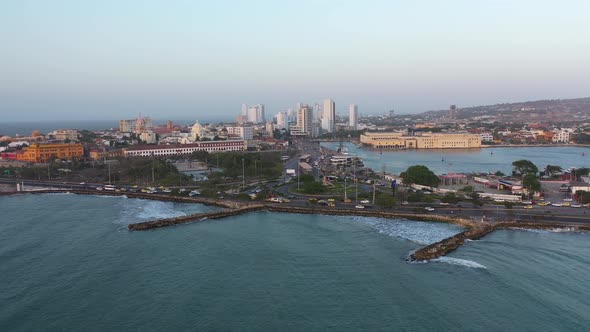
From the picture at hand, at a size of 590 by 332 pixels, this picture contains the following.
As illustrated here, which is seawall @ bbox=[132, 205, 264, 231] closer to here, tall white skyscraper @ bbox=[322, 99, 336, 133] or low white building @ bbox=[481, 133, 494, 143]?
low white building @ bbox=[481, 133, 494, 143]

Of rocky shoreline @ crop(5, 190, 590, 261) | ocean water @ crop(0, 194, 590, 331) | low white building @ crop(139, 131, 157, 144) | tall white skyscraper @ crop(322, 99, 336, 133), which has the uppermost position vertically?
tall white skyscraper @ crop(322, 99, 336, 133)

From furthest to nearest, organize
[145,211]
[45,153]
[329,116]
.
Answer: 1. [329,116]
2. [45,153]
3. [145,211]

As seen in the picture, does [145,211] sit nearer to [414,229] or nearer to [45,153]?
[414,229]

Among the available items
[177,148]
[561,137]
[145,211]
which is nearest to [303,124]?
[177,148]

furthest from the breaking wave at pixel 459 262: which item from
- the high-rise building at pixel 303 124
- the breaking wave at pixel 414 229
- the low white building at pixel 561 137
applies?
the high-rise building at pixel 303 124

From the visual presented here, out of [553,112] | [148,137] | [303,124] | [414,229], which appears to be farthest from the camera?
[553,112]

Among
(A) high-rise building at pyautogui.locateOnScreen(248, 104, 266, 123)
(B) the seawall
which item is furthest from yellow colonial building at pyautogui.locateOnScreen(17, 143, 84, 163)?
(A) high-rise building at pyautogui.locateOnScreen(248, 104, 266, 123)

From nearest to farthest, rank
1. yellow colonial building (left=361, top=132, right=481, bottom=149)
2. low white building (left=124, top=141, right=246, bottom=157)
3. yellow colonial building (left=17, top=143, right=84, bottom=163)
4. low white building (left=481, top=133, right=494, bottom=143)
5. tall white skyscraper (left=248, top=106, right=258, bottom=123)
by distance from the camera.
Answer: yellow colonial building (left=17, top=143, right=84, bottom=163), low white building (left=124, top=141, right=246, bottom=157), yellow colonial building (left=361, top=132, right=481, bottom=149), low white building (left=481, top=133, right=494, bottom=143), tall white skyscraper (left=248, top=106, right=258, bottom=123)
